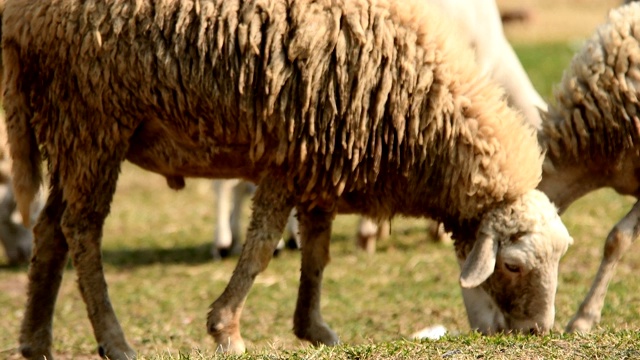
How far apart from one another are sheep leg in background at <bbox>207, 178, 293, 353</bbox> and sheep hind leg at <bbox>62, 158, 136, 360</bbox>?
49 centimetres

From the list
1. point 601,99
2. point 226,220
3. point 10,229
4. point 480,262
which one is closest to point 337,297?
point 226,220

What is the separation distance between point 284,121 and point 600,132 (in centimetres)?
200

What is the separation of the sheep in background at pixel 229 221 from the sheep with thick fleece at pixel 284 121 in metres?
3.94

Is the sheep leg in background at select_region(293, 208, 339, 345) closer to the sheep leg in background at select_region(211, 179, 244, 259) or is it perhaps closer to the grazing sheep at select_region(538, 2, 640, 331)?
the grazing sheep at select_region(538, 2, 640, 331)

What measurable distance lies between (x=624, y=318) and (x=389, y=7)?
246 centimetres

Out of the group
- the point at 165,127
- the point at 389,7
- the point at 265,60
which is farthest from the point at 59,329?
the point at 389,7

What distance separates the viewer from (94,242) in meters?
5.20

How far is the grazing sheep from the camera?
5746 mm

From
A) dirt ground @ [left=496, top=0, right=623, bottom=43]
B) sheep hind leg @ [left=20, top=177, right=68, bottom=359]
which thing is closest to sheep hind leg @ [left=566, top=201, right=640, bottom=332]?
sheep hind leg @ [left=20, top=177, right=68, bottom=359]

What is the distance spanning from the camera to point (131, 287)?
26.5 ft

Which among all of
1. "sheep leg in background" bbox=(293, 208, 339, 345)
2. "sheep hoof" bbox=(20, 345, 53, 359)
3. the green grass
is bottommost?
the green grass

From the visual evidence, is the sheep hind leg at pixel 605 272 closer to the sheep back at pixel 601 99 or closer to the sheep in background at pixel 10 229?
the sheep back at pixel 601 99

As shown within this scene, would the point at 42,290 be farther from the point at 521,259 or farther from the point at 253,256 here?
the point at 521,259

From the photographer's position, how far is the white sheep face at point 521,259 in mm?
4934
